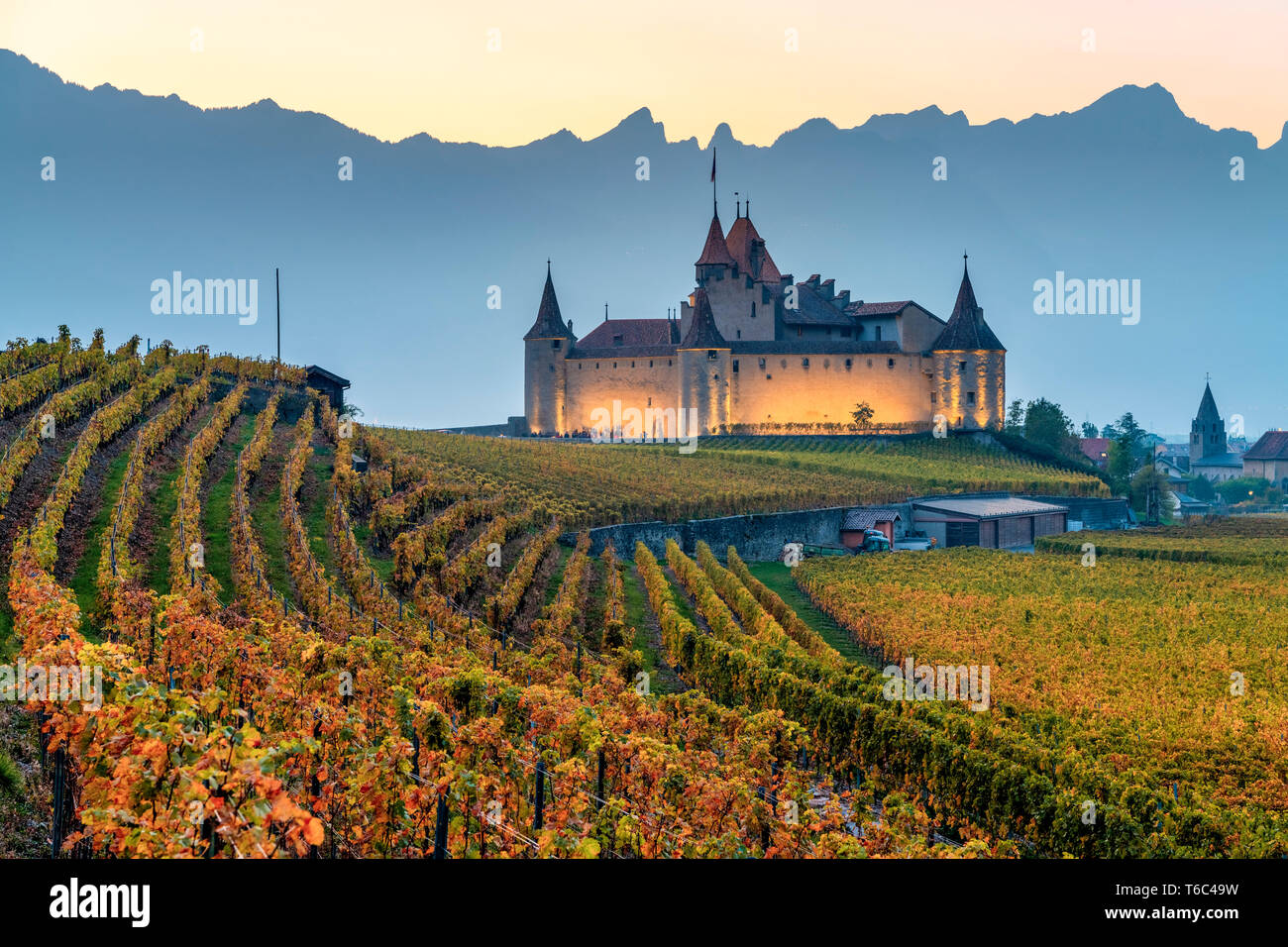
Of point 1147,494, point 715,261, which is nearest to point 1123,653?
point 1147,494

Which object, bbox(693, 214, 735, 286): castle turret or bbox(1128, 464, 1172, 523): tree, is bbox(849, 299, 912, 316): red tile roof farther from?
bbox(1128, 464, 1172, 523): tree

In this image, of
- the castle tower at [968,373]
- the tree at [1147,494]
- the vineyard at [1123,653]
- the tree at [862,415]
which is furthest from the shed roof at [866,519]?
the tree at [1147,494]

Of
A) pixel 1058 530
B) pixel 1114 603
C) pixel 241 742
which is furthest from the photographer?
pixel 1058 530

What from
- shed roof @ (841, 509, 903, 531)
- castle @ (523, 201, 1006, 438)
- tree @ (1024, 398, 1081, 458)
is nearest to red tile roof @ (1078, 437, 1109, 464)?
tree @ (1024, 398, 1081, 458)

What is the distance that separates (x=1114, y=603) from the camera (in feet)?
108

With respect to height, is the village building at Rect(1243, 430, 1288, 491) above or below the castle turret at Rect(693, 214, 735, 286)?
below

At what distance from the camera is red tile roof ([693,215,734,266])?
292 feet

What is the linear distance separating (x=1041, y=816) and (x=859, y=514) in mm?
43386

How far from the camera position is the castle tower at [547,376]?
3477 inches

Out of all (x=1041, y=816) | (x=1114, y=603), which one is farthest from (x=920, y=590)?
(x=1041, y=816)

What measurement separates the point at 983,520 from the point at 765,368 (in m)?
31.7

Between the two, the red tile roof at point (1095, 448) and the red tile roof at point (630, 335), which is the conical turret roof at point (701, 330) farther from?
the red tile roof at point (1095, 448)

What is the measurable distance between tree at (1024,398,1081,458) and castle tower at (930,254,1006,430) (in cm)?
1203
